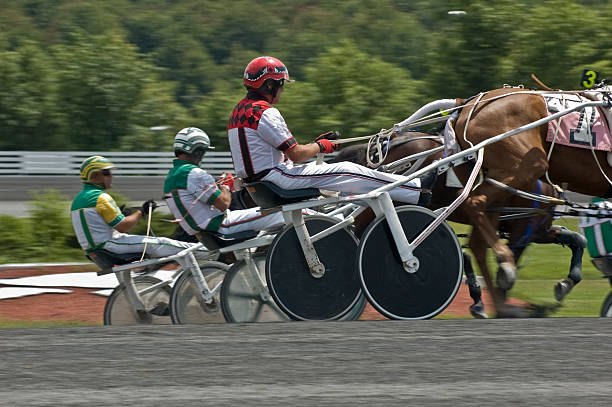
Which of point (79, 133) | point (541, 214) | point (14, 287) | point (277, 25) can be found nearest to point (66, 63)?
point (79, 133)

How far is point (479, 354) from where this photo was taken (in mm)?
4840

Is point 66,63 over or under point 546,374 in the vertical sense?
under

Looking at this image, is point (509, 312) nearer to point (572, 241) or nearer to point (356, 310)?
point (356, 310)

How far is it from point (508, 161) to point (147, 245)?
2.96m

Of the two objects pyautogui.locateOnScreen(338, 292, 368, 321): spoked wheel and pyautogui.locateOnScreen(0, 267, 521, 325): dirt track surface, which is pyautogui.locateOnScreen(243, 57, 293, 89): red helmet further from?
pyautogui.locateOnScreen(0, 267, 521, 325): dirt track surface

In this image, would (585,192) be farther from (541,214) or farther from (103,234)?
(103,234)

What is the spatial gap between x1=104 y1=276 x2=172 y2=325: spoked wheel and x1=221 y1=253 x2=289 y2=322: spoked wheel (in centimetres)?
107

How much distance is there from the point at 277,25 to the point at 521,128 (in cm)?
12508

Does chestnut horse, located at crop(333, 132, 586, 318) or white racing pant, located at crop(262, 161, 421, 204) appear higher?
white racing pant, located at crop(262, 161, 421, 204)

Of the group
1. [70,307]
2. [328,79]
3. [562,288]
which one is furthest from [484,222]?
[328,79]

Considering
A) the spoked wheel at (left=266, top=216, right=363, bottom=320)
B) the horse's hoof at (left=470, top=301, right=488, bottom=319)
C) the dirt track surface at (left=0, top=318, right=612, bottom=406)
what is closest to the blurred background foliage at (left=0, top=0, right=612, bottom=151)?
the horse's hoof at (left=470, top=301, right=488, bottom=319)

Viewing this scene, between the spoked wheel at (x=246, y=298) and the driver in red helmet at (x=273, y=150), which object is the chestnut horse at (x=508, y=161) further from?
the spoked wheel at (x=246, y=298)

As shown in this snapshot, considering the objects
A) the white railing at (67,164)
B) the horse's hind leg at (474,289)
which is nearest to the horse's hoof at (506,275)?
the horse's hind leg at (474,289)

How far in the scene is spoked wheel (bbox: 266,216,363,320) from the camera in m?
6.46
